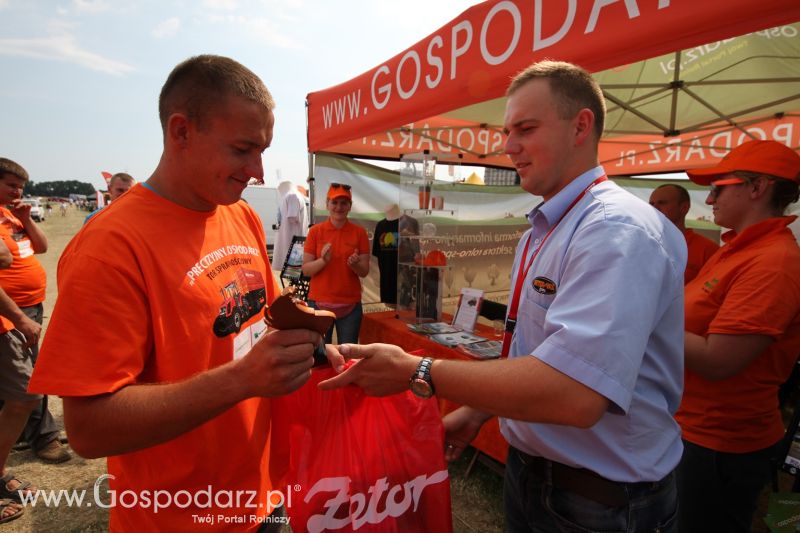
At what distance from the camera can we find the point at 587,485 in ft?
3.59

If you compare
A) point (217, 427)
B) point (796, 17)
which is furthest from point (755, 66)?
point (217, 427)

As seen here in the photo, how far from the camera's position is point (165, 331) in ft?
Answer: 3.46

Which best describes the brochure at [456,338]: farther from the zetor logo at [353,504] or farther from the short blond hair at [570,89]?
the short blond hair at [570,89]

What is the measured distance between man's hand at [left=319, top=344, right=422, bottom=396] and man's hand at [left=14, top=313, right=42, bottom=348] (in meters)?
2.82

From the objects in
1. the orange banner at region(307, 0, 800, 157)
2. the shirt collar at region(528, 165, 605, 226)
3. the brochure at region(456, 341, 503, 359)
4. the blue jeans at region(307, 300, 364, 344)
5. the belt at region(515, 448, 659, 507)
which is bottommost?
the blue jeans at region(307, 300, 364, 344)

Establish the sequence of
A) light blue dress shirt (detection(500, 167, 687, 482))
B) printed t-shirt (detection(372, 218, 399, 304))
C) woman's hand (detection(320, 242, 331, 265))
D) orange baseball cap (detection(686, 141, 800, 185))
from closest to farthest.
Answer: light blue dress shirt (detection(500, 167, 687, 482)), orange baseball cap (detection(686, 141, 800, 185)), woman's hand (detection(320, 242, 331, 265)), printed t-shirt (detection(372, 218, 399, 304))

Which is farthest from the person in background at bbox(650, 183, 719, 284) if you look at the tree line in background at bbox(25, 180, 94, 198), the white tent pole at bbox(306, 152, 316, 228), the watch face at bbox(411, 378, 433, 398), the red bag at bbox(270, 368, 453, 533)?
the tree line in background at bbox(25, 180, 94, 198)

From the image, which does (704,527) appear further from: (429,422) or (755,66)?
(755,66)

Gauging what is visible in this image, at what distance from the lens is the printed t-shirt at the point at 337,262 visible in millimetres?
4055

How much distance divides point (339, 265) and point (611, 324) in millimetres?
3423

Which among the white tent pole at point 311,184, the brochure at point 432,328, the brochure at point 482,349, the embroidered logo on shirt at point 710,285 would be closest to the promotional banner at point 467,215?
the white tent pole at point 311,184

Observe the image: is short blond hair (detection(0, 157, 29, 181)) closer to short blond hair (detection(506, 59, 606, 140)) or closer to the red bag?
the red bag

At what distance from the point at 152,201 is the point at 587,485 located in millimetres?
1478

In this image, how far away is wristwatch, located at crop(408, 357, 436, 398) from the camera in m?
1.05
